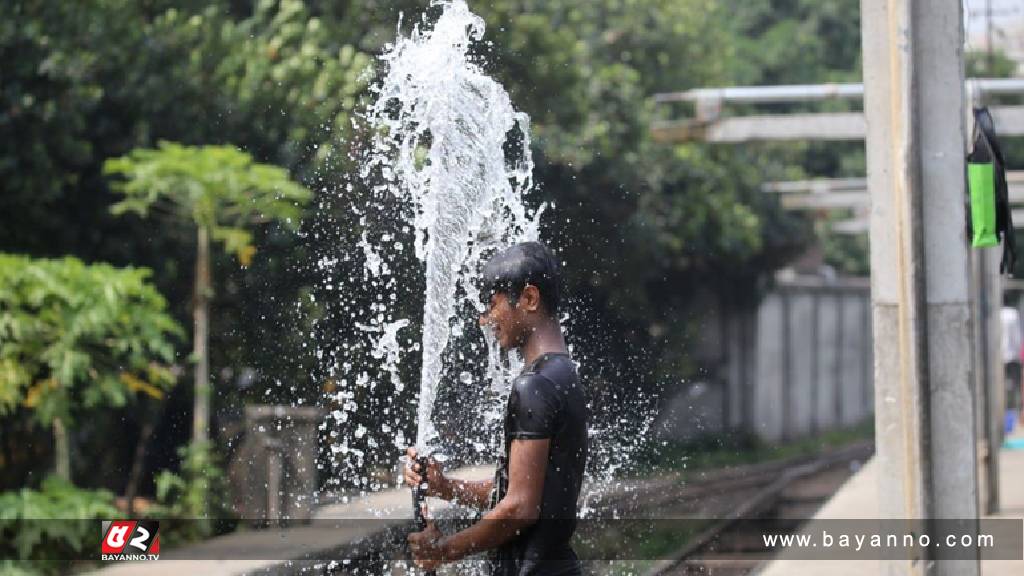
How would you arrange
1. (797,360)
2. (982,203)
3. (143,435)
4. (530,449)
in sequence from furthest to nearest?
(797,360)
(143,435)
(982,203)
(530,449)

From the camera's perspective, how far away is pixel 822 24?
121ft

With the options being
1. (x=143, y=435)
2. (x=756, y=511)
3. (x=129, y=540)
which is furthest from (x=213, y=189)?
(x=756, y=511)

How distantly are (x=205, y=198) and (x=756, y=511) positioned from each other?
683cm

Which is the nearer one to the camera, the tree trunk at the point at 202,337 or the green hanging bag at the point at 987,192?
the green hanging bag at the point at 987,192

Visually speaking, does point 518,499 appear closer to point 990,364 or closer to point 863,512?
point 863,512

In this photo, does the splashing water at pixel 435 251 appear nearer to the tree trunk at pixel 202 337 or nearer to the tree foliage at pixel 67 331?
the tree trunk at pixel 202 337

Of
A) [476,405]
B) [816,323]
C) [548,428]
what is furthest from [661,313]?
[548,428]

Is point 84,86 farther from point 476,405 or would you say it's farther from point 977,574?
point 977,574

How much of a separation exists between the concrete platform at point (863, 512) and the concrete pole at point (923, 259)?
12.8 inches

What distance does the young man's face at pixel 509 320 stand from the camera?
4086 millimetres

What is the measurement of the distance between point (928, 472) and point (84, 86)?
807 centimetres

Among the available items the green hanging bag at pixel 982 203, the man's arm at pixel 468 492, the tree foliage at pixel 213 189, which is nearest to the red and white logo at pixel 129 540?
the tree foliage at pixel 213 189

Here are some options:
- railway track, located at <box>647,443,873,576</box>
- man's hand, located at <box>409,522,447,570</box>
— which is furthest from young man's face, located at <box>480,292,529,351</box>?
railway track, located at <box>647,443,873,576</box>

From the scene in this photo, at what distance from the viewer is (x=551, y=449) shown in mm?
3895
